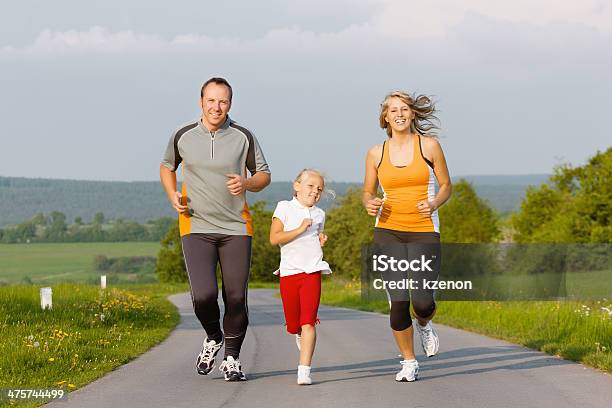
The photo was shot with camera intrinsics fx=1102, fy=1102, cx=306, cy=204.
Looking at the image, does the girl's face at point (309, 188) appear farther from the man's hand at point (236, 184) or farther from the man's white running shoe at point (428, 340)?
the man's white running shoe at point (428, 340)

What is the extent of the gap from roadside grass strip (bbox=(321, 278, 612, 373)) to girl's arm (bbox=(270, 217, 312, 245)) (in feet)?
10.8

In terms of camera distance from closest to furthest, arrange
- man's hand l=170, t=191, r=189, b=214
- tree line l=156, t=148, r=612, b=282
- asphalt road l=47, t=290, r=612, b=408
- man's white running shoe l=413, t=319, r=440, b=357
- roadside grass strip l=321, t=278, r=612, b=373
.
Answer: asphalt road l=47, t=290, r=612, b=408
man's hand l=170, t=191, r=189, b=214
man's white running shoe l=413, t=319, r=440, b=357
roadside grass strip l=321, t=278, r=612, b=373
tree line l=156, t=148, r=612, b=282

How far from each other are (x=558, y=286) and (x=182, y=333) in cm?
2709

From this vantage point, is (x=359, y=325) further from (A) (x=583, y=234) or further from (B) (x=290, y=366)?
(A) (x=583, y=234)

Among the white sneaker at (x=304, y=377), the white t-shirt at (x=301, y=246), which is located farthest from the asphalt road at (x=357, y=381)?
the white t-shirt at (x=301, y=246)

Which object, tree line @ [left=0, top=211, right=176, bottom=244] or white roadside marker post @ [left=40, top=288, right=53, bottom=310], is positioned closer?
white roadside marker post @ [left=40, top=288, right=53, bottom=310]

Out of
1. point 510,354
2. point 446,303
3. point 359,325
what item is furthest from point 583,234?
point 510,354

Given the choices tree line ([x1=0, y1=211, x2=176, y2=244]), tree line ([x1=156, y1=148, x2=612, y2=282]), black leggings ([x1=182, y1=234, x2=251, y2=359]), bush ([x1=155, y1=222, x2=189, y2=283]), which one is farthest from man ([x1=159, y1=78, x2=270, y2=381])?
bush ([x1=155, y1=222, x2=189, y2=283])

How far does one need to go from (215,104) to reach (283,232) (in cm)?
126

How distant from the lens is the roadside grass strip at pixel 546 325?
11.7 meters

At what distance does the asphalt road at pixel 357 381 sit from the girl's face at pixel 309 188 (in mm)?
1564

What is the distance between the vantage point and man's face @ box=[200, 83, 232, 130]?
9.49 meters

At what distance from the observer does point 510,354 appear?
12.1 meters

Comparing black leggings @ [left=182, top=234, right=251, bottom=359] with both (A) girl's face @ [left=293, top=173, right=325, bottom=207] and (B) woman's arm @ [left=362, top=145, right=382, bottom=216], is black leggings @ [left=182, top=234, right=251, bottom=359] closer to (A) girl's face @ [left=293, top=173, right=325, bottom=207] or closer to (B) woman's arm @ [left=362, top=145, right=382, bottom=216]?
(A) girl's face @ [left=293, top=173, right=325, bottom=207]
